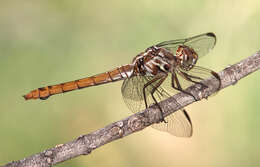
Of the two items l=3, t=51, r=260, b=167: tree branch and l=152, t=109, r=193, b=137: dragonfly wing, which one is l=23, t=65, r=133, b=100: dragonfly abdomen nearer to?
l=152, t=109, r=193, b=137: dragonfly wing

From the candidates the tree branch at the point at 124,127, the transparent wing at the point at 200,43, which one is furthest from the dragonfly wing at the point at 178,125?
the transparent wing at the point at 200,43

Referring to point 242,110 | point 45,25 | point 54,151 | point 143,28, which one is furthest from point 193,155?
point 45,25

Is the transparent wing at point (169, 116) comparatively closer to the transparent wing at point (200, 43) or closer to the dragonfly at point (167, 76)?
the dragonfly at point (167, 76)

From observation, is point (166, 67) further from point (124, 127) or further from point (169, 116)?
point (124, 127)

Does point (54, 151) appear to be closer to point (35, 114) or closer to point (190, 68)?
point (190, 68)

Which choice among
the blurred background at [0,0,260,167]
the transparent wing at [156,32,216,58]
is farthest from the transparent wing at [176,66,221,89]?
the blurred background at [0,0,260,167]
